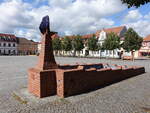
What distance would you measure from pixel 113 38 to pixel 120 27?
74.5ft

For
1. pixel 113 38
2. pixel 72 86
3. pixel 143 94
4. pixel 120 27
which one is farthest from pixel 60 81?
pixel 120 27

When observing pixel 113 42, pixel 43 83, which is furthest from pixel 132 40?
pixel 43 83

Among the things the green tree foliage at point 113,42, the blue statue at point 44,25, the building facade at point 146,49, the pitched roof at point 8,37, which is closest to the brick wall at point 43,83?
the blue statue at point 44,25

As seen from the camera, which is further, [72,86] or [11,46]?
[11,46]

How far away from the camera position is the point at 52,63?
6621 millimetres

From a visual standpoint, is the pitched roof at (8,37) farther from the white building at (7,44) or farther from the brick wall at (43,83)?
the brick wall at (43,83)

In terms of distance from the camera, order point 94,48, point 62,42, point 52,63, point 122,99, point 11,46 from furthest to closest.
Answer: point 11,46
point 62,42
point 94,48
point 52,63
point 122,99

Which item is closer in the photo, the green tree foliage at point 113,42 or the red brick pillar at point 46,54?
the red brick pillar at point 46,54

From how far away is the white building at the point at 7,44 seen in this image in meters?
83.1

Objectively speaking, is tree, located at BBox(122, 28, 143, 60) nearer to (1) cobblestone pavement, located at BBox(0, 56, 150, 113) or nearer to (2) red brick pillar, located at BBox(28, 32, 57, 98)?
(1) cobblestone pavement, located at BBox(0, 56, 150, 113)

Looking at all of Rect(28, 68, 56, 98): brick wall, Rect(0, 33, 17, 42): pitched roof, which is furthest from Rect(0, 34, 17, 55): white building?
Rect(28, 68, 56, 98): brick wall

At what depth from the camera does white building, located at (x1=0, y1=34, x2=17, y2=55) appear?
273 feet

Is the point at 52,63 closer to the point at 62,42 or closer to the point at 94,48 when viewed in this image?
the point at 94,48

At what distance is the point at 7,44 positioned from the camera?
278 feet
